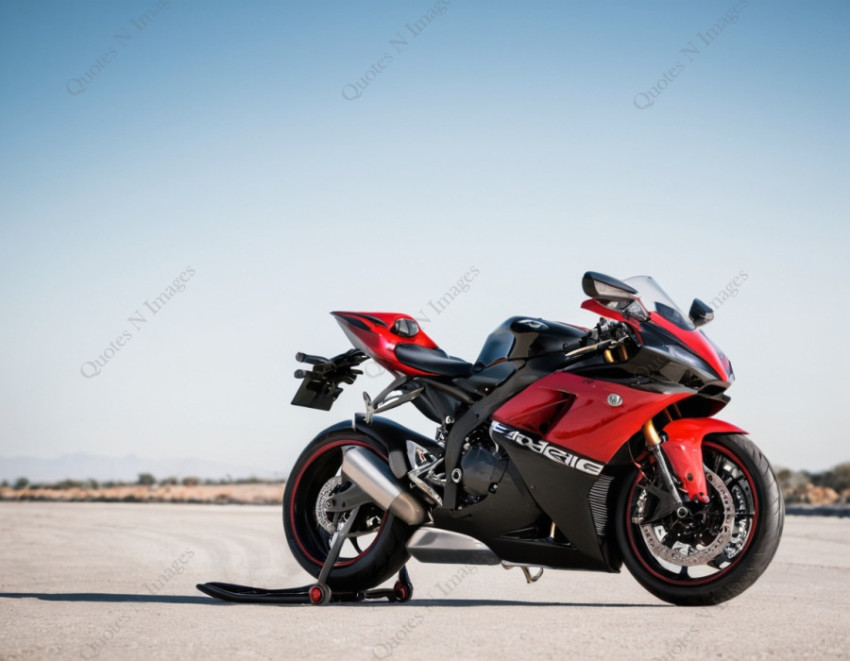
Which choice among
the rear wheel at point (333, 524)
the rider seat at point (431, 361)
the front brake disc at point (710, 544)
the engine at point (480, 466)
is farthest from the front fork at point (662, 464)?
the rear wheel at point (333, 524)

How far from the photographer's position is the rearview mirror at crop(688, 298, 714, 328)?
21.3 feet

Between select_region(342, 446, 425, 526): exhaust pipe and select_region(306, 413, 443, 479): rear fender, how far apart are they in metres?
0.08

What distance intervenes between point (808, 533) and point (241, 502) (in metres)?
24.9

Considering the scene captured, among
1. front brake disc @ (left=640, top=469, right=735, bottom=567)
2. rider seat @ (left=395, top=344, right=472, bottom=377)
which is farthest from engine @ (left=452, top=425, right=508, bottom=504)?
front brake disc @ (left=640, top=469, right=735, bottom=567)

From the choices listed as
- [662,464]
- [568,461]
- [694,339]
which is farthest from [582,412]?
[694,339]

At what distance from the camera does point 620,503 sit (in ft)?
20.2

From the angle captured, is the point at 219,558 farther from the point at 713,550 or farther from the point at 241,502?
the point at 241,502

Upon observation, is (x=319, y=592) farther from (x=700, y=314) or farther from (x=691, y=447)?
(x=700, y=314)

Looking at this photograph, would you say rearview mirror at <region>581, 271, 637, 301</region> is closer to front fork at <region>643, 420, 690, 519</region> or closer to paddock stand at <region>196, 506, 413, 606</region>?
front fork at <region>643, 420, 690, 519</region>

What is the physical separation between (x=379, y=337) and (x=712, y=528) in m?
2.80

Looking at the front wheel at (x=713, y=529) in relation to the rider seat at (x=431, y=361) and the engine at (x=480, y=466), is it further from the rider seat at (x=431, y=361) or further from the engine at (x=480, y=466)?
the rider seat at (x=431, y=361)

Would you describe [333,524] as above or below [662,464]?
below

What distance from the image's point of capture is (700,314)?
652cm

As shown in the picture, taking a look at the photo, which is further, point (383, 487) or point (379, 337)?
point (379, 337)
